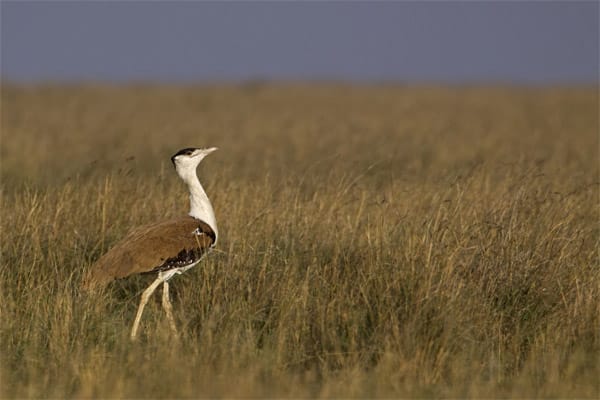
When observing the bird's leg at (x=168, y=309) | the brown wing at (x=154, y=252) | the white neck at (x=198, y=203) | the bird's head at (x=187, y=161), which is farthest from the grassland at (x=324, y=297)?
the bird's head at (x=187, y=161)

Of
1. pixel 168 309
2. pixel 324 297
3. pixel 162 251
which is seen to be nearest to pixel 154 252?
pixel 162 251

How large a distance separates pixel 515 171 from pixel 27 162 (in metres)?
6.55

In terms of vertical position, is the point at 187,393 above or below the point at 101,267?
below

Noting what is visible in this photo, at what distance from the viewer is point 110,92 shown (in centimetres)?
3725

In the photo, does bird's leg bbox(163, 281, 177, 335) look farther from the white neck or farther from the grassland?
the white neck

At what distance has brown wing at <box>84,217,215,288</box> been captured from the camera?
21.2 ft

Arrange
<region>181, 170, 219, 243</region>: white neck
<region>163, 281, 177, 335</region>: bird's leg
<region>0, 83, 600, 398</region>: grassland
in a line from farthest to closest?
1. <region>181, 170, 219, 243</region>: white neck
2. <region>163, 281, 177, 335</region>: bird's leg
3. <region>0, 83, 600, 398</region>: grassland

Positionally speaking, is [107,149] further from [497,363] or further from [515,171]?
[497,363]

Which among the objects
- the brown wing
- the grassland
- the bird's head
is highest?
the bird's head

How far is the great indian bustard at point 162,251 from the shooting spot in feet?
21.2

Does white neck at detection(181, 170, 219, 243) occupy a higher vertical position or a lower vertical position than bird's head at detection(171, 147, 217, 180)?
lower

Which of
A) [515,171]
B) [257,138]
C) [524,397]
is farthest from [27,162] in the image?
[524,397]

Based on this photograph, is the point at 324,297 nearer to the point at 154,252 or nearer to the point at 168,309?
the point at 168,309

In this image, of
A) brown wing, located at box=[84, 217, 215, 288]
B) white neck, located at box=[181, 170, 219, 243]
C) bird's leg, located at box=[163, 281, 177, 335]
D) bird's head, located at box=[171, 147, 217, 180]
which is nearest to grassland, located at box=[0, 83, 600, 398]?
bird's leg, located at box=[163, 281, 177, 335]
